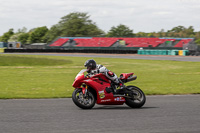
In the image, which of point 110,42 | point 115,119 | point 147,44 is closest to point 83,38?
point 110,42

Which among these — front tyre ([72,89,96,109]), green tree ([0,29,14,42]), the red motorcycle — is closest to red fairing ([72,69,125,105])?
the red motorcycle

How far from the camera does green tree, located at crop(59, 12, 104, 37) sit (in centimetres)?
10575

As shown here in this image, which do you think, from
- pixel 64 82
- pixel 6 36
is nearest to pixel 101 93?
pixel 64 82

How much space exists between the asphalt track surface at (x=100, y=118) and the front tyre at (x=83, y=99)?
0.15 meters

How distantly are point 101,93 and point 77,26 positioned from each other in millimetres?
99324

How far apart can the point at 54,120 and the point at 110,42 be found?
70655mm

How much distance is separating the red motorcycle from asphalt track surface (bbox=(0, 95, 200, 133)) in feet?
0.61

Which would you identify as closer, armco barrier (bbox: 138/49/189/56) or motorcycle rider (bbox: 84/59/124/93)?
motorcycle rider (bbox: 84/59/124/93)

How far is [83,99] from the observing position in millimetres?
7922

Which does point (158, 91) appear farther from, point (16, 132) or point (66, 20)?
point (66, 20)

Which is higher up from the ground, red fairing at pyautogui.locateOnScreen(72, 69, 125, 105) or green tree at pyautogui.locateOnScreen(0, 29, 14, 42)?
green tree at pyautogui.locateOnScreen(0, 29, 14, 42)

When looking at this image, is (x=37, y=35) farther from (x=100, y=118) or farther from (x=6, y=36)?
(x=100, y=118)

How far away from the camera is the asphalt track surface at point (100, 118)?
575 centimetres

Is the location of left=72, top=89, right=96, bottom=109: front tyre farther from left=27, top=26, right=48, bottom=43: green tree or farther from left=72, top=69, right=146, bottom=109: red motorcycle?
left=27, top=26, right=48, bottom=43: green tree
